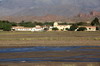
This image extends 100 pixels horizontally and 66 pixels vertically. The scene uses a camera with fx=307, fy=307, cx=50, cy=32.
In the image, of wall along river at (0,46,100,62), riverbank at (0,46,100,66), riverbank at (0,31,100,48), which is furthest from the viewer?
riverbank at (0,31,100,48)

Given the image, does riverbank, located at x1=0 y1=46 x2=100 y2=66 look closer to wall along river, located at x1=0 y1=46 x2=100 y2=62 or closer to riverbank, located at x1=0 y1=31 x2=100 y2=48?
wall along river, located at x1=0 y1=46 x2=100 y2=62

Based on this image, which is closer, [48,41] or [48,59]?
[48,59]

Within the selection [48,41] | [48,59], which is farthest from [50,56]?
[48,41]

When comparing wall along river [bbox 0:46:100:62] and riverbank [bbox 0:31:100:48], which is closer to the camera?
wall along river [bbox 0:46:100:62]

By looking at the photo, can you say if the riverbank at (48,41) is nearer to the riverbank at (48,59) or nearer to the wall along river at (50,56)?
the wall along river at (50,56)

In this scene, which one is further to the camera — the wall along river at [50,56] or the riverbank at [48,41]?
the riverbank at [48,41]

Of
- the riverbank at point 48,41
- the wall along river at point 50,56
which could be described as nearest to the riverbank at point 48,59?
the wall along river at point 50,56

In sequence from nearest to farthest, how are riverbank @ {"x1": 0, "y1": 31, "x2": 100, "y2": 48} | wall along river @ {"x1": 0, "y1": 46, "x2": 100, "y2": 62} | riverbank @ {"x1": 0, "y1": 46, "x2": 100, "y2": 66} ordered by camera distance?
riverbank @ {"x1": 0, "y1": 46, "x2": 100, "y2": 66}
wall along river @ {"x1": 0, "y1": 46, "x2": 100, "y2": 62}
riverbank @ {"x1": 0, "y1": 31, "x2": 100, "y2": 48}

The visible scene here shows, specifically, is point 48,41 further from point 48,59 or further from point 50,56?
point 48,59

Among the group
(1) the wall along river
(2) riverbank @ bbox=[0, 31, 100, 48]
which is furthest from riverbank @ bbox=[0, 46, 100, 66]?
(2) riverbank @ bbox=[0, 31, 100, 48]

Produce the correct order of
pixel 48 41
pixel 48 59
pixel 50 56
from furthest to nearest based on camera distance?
pixel 48 41 < pixel 50 56 < pixel 48 59

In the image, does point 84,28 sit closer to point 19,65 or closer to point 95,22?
point 95,22

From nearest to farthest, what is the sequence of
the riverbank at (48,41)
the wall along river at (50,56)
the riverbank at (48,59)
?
1. the riverbank at (48,59)
2. the wall along river at (50,56)
3. the riverbank at (48,41)

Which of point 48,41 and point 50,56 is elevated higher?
point 48,41
